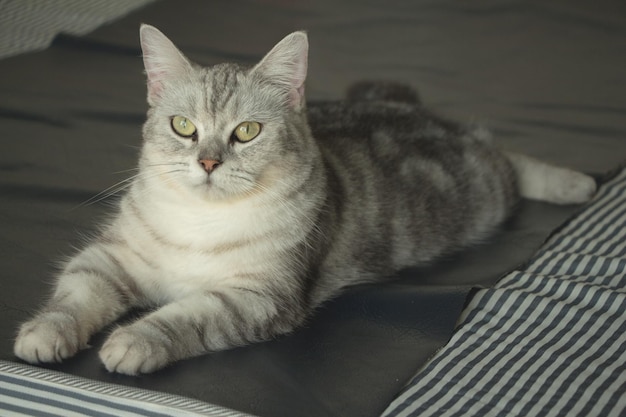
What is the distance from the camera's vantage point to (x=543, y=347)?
2.11 m

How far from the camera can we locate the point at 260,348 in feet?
6.74

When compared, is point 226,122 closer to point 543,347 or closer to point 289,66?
point 289,66

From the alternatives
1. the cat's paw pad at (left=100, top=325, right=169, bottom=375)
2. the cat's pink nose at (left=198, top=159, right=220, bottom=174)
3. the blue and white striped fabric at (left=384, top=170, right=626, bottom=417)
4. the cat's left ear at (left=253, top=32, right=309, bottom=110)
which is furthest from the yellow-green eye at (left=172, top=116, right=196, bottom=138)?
the blue and white striped fabric at (left=384, top=170, right=626, bottom=417)

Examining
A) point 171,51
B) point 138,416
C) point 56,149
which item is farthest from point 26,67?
point 138,416

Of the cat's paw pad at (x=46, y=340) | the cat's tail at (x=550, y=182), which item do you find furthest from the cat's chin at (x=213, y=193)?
the cat's tail at (x=550, y=182)

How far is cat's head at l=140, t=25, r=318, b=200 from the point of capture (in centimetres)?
206

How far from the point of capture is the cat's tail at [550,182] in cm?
289

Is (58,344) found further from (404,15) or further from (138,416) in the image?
(404,15)

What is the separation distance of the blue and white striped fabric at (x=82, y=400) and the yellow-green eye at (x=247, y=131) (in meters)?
0.63

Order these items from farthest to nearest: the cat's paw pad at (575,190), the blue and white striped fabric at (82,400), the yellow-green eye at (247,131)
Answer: the cat's paw pad at (575,190) < the yellow-green eye at (247,131) < the blue and white striped fabric at (82,400)

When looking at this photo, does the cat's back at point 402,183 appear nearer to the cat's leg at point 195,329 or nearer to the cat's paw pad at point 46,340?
the cat's leg at point 195,329

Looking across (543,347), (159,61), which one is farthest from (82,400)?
(543,347)

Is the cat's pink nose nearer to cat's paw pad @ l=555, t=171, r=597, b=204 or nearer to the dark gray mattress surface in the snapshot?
the dark gray mattress surface

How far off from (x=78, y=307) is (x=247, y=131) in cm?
55
